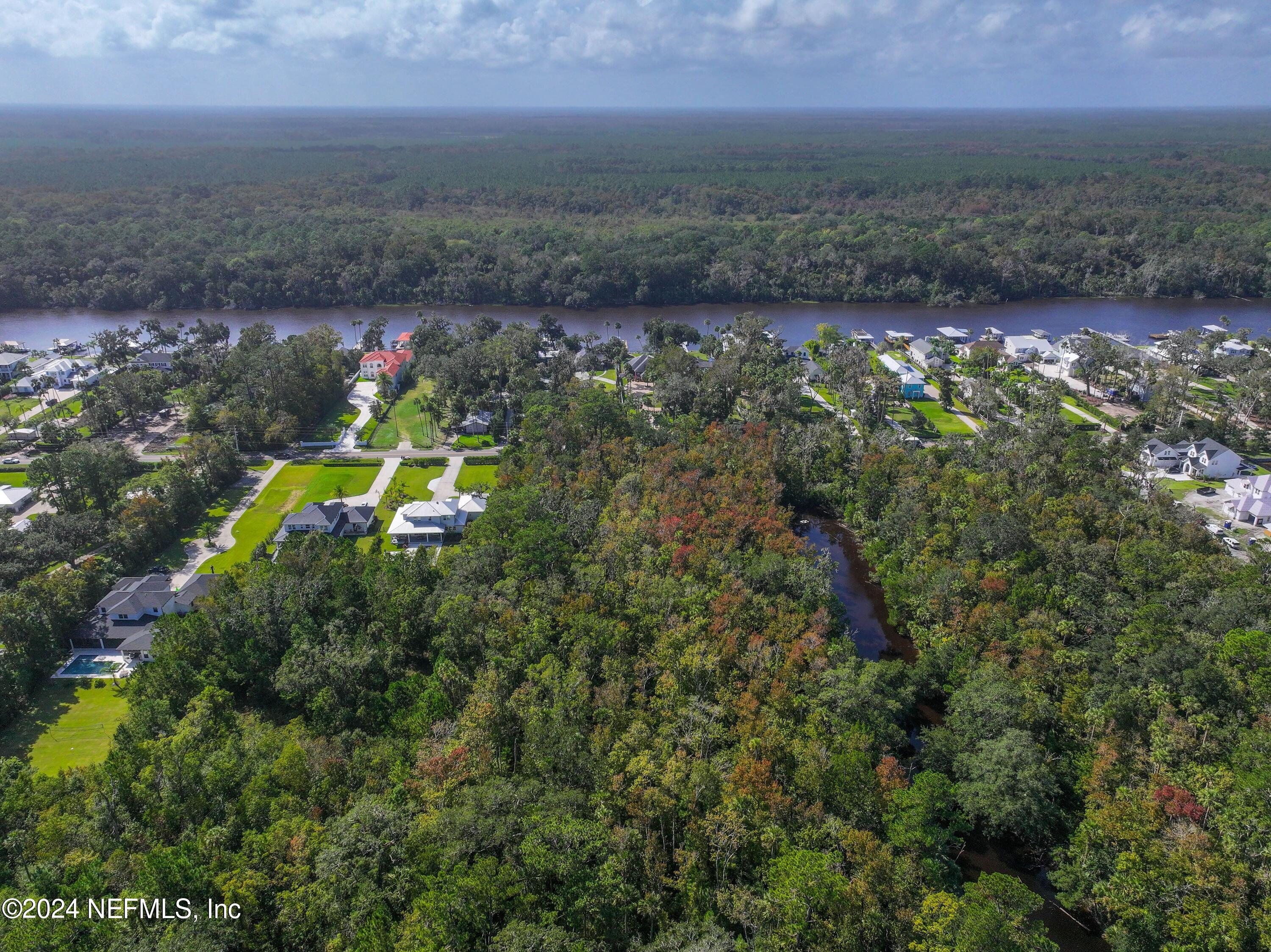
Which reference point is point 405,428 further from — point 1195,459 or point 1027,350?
point 1027,350

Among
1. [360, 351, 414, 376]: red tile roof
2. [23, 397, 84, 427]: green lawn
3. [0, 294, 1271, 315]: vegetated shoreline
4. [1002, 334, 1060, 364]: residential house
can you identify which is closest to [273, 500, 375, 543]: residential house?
[360, 351, 414, 376]: red tile roof

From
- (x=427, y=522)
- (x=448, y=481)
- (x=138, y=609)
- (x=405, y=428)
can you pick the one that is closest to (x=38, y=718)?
(x=138, y=609)

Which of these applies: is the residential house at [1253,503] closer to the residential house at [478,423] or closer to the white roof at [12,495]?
the residential house at [478,423]

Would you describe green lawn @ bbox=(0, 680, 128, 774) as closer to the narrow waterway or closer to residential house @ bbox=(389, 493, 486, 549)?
residential house @ bbox=(389, 493, 486, 549)

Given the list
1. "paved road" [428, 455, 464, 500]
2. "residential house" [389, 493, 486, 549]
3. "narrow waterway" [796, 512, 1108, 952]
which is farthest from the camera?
"paved road" [428, 455, 464, 500]

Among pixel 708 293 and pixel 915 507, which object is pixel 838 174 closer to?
pixel 708 293

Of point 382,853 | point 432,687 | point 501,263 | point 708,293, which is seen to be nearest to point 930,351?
point 708,293
